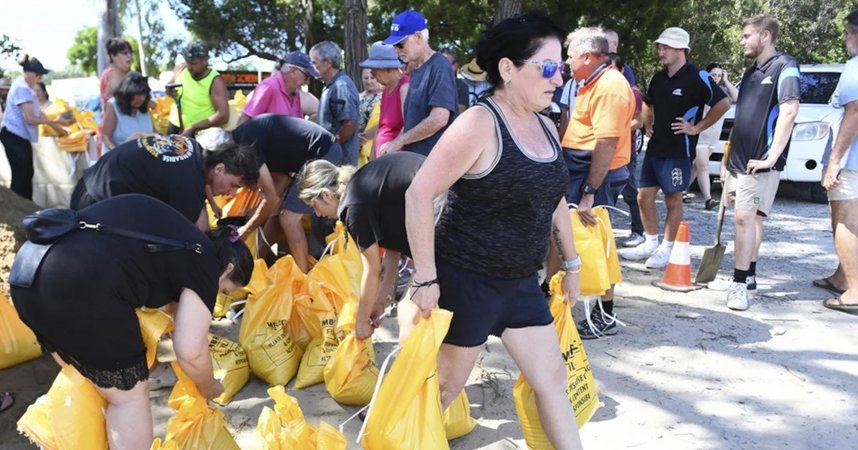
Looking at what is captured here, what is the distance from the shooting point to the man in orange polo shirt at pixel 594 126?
3873mm

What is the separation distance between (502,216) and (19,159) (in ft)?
19.6

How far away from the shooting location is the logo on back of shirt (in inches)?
124

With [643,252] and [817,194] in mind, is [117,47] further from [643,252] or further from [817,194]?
[817,194]

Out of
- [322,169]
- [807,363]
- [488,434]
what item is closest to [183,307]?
[322,169]

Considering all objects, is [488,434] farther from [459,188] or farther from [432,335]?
[459,188]

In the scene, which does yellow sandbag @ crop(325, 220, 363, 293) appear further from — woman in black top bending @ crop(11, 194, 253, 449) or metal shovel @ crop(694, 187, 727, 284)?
metal shovel @ crop(694, 187, 727, 284)

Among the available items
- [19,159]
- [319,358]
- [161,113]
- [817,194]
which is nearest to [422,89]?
[319,358]

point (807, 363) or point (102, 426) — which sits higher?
point (102, 426)

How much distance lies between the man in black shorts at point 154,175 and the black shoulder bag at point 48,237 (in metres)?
0.90

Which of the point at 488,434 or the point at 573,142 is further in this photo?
the point at 573,142

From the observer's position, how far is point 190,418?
2598 millimetres

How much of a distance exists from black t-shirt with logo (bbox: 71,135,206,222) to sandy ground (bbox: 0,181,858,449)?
106 centimetres

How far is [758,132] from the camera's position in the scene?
4652 mm

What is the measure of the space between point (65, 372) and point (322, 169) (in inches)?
58.6
